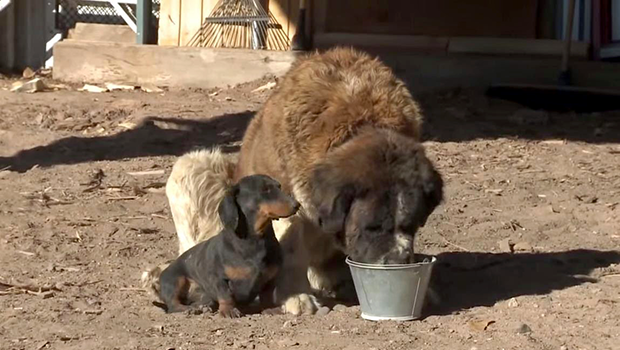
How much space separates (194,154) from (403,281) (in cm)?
193

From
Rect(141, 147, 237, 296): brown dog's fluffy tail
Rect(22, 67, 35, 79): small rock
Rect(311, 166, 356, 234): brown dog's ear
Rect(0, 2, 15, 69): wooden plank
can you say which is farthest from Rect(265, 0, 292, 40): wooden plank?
Rect(311, 166, 356, 234): brown dog's ear

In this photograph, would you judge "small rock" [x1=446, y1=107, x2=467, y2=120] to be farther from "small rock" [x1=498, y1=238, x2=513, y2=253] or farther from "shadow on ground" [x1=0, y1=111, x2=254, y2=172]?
"small rock" [x1=498, y1=238, x2=513, y2=253]

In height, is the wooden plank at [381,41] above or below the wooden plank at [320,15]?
below

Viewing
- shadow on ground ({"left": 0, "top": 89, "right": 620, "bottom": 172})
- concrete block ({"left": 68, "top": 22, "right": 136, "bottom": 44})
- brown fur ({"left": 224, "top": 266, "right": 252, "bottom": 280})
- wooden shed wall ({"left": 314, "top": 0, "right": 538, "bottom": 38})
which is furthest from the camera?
concrete block ({"left": 68, "top": 22, "right": 136, "bottom": 44})

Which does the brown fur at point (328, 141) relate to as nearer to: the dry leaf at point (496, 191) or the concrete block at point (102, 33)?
the dry leaf at point (496, 191)

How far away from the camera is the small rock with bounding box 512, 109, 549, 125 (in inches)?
426

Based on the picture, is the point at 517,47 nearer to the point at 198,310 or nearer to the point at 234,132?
the point at 234,132

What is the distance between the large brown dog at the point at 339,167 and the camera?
212 inches

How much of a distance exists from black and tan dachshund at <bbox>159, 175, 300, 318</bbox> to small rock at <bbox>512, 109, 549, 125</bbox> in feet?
18.1

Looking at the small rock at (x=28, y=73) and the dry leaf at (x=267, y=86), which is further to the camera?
the small rock at (x=28, y=73)

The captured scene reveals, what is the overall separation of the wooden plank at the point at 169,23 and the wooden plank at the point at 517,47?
3.18 meters

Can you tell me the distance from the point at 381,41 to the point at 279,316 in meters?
7.32

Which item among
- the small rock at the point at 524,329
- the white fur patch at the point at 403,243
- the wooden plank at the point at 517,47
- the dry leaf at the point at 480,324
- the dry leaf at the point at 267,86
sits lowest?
the dry leaf at the point at 267,86

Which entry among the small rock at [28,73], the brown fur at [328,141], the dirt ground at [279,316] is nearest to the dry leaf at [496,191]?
the dirt ground at [279,316]
